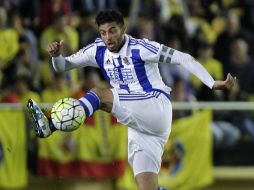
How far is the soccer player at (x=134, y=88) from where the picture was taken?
31.0 ft

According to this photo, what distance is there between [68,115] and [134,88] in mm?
776

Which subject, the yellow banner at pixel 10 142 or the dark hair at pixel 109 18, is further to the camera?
the yellow banner at pixel 10 142

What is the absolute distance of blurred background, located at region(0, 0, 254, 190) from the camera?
13.1 m

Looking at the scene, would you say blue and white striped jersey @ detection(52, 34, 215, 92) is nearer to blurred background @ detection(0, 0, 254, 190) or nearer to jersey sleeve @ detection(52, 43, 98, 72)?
jersey sleeve @ detection(52, 43, 98, 72)

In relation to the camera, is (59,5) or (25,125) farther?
(59,5)

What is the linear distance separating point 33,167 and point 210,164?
2442mm

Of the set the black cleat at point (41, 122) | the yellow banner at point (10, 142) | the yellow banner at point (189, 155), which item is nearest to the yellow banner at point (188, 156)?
the yellow banner at point (189, 155)

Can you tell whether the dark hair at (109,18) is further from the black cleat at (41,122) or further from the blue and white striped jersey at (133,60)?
the black cleat at (41,122)

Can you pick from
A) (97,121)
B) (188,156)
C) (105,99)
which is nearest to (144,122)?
(105,99)

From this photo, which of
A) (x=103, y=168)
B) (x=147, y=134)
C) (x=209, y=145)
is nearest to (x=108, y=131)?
(x=103, y=168)

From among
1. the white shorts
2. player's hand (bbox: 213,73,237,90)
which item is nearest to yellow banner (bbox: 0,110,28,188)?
the white shorts

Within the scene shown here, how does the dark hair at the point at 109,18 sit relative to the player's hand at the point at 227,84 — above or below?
above

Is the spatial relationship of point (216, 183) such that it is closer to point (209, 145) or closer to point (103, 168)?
point (209, 145)

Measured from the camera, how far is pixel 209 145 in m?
13.4
